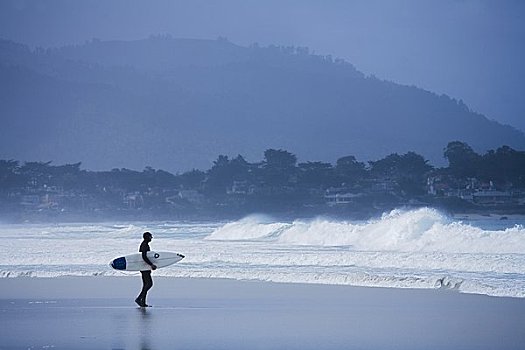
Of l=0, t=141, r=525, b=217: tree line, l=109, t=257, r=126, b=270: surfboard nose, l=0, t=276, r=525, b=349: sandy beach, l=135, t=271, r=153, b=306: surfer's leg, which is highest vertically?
l=0, t=141, r=525, b=217: tree line

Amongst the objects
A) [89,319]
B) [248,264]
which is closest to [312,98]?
[248,264]

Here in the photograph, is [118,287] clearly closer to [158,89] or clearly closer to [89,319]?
[89,319]

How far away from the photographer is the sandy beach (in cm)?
1191

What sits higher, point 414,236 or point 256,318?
point 414,236

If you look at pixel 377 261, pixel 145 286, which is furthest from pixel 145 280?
pixel 377 261

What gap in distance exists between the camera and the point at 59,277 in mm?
21406

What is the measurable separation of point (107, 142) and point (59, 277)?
113 m

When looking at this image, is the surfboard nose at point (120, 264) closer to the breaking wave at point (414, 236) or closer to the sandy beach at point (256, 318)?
the sandy beach at point (256, 318)

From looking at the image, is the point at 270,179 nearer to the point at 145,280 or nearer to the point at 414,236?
the point at 414,236

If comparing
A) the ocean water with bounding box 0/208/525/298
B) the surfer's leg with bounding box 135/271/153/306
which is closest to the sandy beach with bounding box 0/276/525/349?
the surfer's leg with bounding box 135/271/153/306

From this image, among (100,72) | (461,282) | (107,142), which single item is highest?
(100,72)

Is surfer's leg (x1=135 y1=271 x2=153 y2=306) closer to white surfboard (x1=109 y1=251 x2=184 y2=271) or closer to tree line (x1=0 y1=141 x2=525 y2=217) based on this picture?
white surfboard (x1=109 y1=251 x2=184 y2=271)

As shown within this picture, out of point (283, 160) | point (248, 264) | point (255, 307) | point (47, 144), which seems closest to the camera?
point (255, 307)

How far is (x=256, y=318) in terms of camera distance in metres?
14.1
